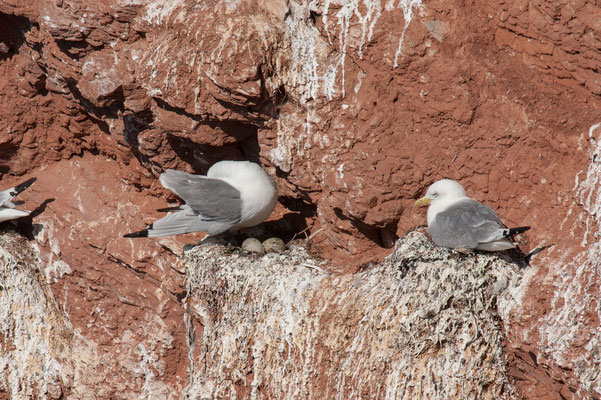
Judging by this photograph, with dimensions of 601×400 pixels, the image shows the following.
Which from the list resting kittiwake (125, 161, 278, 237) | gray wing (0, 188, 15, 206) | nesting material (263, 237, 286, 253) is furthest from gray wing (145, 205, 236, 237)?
gray wing (0, 188, 15, 206)

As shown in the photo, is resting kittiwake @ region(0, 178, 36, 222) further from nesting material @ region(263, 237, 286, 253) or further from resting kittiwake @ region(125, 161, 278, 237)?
nesting material @ region(263, 237, 286, 253)

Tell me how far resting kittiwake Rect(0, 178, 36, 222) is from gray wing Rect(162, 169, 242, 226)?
181 centimetres

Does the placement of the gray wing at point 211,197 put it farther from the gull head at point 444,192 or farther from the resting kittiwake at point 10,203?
the resting kittiwake at point 10,203

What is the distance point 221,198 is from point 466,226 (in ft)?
6.10

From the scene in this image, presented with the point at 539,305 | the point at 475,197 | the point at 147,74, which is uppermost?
the point at 147,74

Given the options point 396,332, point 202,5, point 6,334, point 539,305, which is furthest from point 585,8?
point 6,334

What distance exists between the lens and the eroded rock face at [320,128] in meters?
4.10

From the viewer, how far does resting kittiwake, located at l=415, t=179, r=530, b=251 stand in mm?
4164

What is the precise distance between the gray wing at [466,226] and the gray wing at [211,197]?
5.02 feet

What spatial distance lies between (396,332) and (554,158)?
4.85 ft

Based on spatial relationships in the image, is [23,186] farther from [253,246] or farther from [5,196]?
[253,246]

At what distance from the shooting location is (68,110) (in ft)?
20.1

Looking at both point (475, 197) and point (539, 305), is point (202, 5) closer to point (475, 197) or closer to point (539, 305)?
point (475, 197)

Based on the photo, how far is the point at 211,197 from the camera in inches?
203
